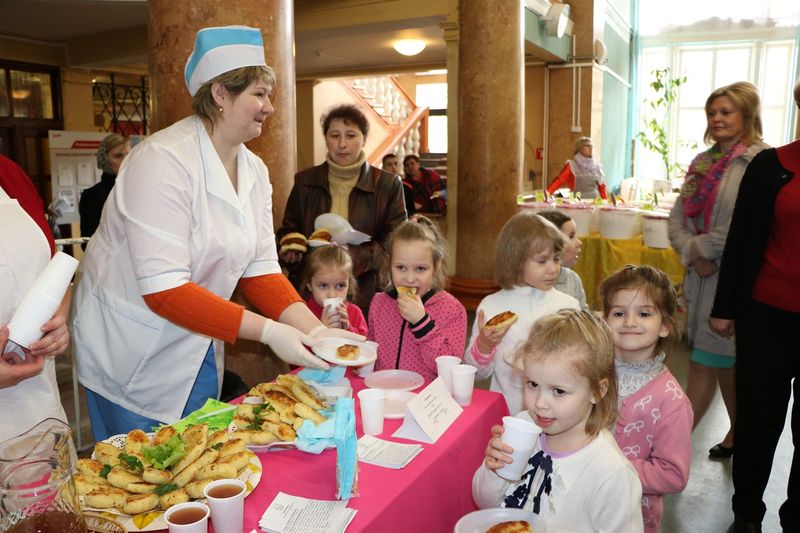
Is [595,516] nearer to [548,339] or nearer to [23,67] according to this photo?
[548,339]

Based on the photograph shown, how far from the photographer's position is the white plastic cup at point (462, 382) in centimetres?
200

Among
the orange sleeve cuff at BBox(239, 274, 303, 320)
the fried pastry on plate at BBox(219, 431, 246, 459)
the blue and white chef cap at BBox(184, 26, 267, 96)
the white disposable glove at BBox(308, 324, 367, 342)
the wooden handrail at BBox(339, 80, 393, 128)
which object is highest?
the wooden handrail at BBox(339, 80, 393, 128)

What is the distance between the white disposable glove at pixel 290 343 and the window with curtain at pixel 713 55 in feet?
45.1

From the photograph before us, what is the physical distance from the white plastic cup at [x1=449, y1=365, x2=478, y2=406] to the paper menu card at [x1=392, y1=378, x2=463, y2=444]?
75mm

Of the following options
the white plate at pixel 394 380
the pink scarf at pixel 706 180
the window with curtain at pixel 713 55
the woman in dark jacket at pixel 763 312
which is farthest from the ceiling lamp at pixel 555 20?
the white plate at pixel 394 380

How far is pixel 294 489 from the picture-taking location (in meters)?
1.45

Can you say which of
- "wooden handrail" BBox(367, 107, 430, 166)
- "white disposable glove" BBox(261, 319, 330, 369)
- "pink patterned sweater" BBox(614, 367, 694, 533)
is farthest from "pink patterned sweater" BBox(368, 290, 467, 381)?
"wooden handrail" BBox(367, 107, 430, 166)

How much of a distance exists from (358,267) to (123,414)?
155 centimetres

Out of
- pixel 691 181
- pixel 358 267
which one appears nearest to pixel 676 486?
pixel 358 267

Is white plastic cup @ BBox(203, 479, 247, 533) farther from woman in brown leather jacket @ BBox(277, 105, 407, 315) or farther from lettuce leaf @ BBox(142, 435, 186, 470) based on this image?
woman in brown leather jacket @ BBox(277, 105, 407, 315)

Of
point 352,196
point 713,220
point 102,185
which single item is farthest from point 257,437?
point 102,185

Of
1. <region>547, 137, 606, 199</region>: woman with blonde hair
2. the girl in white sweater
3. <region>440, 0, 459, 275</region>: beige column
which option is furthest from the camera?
<region>547, 137, 606, 199</region>: woman with blonde hair

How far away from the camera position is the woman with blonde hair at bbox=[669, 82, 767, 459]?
322cm

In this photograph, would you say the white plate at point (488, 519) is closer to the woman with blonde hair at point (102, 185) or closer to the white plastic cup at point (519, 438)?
the white plastic cup at point (519, 438)
